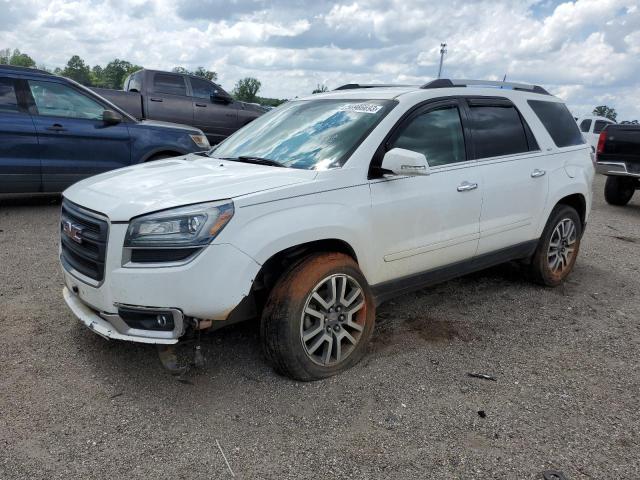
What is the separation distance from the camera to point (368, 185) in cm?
350

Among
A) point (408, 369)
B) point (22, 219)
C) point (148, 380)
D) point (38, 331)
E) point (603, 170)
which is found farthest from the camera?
point (603, 170)

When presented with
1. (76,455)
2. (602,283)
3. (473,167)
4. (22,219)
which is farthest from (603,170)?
(76,455)

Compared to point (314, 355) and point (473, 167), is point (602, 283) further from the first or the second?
point (314, 355)

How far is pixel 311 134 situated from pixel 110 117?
4659mm

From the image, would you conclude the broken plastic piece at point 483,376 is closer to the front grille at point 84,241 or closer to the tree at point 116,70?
the front grille at point 84,241

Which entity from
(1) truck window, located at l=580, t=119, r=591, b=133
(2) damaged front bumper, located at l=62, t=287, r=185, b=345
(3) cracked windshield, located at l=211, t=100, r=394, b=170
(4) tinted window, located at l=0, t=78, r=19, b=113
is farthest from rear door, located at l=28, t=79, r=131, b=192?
(1) truck window, located at l=580, t=119, r=591, b=133

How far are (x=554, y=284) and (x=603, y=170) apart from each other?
652 centimetres

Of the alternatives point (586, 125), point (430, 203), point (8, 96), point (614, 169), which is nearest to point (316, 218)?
point (430, 203)

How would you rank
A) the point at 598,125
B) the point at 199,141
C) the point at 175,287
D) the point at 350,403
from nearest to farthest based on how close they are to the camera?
1. the point at 175,287
2. the point at 350,403
3. the point at 199,141
4. the point at 598,125

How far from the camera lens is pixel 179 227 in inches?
114

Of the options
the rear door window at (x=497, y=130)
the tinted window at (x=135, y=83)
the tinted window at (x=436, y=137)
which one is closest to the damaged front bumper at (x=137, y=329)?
the tinted window at (x=436, y=137)

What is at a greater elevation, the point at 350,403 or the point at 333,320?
the point at 333,320

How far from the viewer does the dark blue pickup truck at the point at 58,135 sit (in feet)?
23.0

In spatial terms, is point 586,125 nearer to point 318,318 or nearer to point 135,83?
point 135,83
